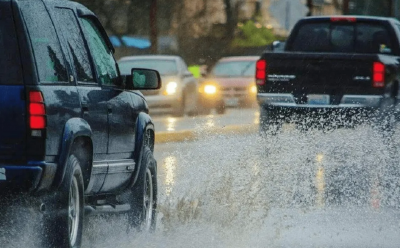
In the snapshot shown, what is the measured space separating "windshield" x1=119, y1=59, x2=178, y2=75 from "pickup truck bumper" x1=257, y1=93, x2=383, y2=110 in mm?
10697

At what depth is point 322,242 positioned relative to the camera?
8.77 metres

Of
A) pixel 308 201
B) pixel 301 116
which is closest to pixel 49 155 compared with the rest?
pixel 308 201

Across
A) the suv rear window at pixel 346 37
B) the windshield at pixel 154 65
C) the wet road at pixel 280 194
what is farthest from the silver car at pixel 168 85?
the wet road at pixel 280 194

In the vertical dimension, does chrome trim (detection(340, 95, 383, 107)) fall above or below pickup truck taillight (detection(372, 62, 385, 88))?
below

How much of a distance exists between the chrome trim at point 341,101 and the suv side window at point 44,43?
9.74 m

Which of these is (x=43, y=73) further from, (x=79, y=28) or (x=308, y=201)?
(x=308, y=201)

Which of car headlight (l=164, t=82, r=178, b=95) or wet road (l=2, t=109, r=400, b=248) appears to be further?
car headlight (l=164, t=82, r=178, b=95)

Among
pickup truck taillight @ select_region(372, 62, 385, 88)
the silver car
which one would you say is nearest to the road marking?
pickup truck taillight @ select_region(372, 62, 385, 88)

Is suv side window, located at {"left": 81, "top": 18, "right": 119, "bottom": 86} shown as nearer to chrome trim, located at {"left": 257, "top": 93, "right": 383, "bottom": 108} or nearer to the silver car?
chrome trim, located at {"left": 257, "top": 93, "right": 383, "bottom": 108}

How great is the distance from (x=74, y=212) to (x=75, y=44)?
45.2 inches

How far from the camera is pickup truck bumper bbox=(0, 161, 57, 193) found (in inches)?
267

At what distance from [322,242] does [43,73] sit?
2666mm

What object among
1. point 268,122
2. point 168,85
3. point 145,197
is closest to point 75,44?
point 145,197

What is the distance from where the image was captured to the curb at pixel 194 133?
19.7 meters
